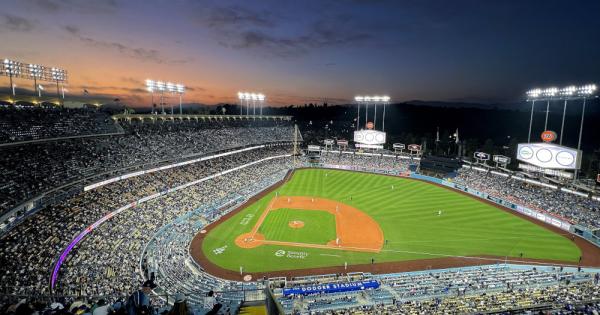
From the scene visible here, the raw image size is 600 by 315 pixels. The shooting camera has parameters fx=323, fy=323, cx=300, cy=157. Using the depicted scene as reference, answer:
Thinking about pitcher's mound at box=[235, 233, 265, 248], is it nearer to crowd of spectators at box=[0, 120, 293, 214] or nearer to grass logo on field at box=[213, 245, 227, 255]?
grass logo on field at box=[213, 245, 227, 255]

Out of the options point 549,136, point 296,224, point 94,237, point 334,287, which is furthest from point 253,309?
point 549,136

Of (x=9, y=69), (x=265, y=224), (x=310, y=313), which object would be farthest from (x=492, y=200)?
(x=9, y=69)

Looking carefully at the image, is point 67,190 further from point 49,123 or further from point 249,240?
point 249,240

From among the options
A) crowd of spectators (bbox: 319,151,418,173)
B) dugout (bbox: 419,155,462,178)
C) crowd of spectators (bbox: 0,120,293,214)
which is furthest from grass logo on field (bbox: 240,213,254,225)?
dugout (bbox: 419,155,462,178)

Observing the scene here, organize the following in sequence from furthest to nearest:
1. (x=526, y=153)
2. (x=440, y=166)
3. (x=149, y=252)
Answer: (x=440, y=166), (x=526, y=153), (x=149, y=252)

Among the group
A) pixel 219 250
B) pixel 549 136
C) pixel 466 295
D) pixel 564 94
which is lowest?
pixel 219 250

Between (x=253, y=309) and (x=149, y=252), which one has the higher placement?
(x=253, y=309)

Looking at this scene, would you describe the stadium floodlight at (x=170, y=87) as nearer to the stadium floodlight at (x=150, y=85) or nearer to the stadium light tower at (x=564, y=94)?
the stadium floodlight at (x=150, y=85)
